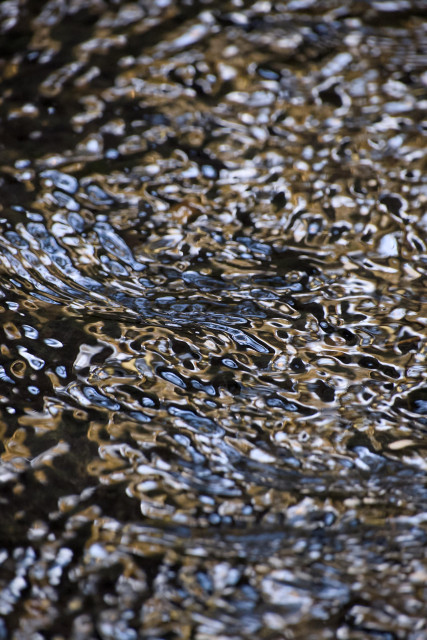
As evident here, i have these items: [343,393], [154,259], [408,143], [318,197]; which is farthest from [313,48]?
[343,393]

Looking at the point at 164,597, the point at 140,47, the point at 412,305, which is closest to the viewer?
the point at 164,597

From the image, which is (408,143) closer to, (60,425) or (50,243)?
(50,243)

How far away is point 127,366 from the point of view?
771mm

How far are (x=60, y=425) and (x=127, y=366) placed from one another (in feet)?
0.36

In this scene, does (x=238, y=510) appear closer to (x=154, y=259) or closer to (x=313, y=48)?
(x=154, y=259)

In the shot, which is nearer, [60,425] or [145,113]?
[60,425]

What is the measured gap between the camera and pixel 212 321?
83cm

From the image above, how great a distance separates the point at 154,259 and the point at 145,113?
1.21 ft

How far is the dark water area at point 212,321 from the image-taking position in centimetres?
59

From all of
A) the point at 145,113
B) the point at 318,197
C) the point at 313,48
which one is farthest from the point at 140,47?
the point at 318,197

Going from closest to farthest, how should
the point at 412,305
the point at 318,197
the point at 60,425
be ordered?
the point at 60,425 → the point at 412,305 → the point at 318,197

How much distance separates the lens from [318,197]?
1009 mm

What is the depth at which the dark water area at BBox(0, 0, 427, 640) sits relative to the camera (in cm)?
59

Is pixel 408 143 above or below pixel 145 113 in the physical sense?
below
